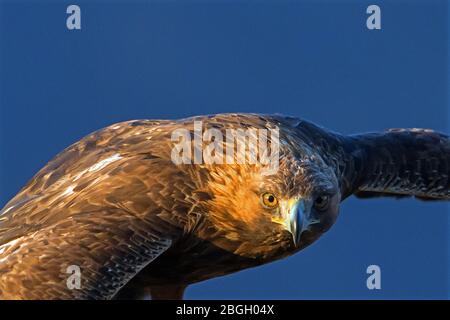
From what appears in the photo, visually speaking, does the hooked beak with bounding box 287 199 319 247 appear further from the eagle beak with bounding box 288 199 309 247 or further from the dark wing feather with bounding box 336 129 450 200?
the dark wing feather with bounding box 336 129 450 200

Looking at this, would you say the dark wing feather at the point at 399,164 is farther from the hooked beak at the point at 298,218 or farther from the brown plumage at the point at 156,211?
the hooked beak at the point at 298,218

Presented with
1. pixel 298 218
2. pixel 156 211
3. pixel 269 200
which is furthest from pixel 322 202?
pixel 156 211

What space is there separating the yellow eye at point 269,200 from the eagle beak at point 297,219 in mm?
241

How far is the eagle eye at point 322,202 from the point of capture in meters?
17.0

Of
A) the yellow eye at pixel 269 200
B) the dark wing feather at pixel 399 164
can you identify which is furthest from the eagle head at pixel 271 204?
the dark wing feather at pixel 399 164

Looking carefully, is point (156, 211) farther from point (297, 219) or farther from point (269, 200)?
point (297, 219)

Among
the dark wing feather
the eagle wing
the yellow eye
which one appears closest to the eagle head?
the yellow eye

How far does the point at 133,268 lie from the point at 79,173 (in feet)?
5.02

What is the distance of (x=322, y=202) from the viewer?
17.0 m

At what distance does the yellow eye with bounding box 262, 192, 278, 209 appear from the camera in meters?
17.1

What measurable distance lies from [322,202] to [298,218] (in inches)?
14.7

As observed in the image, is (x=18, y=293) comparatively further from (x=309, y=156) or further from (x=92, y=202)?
(x=309, y=156)

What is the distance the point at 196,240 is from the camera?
56.7 ft

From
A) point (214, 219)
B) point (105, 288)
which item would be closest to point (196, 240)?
point (214, 219)
